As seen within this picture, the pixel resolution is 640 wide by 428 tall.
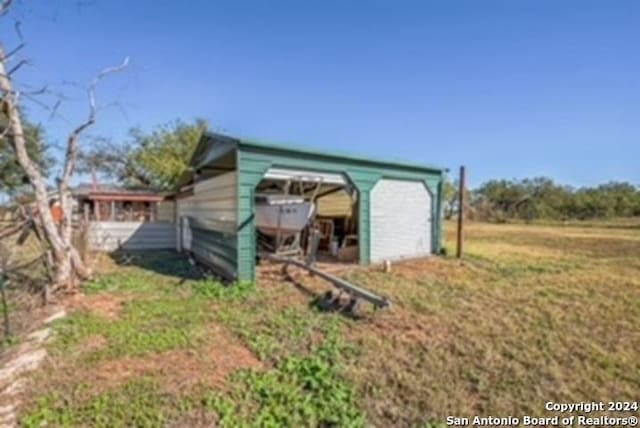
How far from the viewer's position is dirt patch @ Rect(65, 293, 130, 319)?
19.2 feet

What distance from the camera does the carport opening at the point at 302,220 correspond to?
926 cm

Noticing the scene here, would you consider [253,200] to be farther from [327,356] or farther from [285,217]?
[327,356]

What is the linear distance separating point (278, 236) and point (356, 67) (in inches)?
241

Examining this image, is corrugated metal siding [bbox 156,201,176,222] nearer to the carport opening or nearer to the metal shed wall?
the carport opening

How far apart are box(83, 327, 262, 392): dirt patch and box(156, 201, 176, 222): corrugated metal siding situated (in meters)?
12.9

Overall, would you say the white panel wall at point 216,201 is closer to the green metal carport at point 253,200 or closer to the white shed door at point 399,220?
the green metal carport at point 253,200

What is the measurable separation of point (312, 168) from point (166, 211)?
35.6 ft

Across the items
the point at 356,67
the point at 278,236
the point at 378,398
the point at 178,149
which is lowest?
the point at 378,398

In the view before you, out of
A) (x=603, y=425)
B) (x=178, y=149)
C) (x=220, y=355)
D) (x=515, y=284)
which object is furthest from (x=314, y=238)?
(x=178, y=149)

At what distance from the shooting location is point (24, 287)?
7.21m

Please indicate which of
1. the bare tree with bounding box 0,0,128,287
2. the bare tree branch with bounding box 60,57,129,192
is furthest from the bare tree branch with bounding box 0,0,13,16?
the bare tree branch with bounding box 60,57,129,192

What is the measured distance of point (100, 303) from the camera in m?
6.30

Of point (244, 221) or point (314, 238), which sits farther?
point (314, 238)

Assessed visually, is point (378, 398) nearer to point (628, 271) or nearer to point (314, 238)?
point (314, 238)
